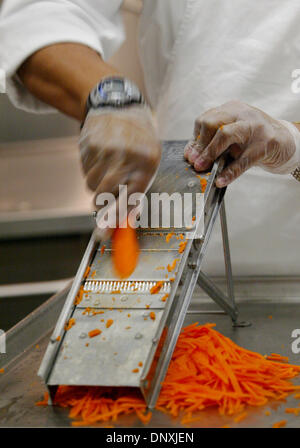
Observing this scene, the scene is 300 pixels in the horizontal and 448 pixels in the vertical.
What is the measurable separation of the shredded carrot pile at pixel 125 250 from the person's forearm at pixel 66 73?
0.81ft

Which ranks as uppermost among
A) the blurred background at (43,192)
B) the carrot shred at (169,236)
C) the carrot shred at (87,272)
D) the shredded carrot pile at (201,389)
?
the carrot shred at (169,236)

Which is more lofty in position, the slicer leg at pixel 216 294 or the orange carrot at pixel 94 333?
the orange carrot at pixel 94 333

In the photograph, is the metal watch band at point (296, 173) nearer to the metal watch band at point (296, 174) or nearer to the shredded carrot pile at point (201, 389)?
the metal watch band at point (296, 174)

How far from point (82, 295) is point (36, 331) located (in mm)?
369

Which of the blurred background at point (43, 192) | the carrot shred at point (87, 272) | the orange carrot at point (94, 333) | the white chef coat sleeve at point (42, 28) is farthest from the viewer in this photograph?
the blurred background at point (43, 192)

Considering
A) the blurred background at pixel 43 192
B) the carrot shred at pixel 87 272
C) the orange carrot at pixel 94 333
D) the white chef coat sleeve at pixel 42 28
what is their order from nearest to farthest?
the orange carrot at pixel 94 333, the carrot shred at pixel 87 272, the white chef coat sleeve at pixel 42 28, the blurred background at pixel 43 192

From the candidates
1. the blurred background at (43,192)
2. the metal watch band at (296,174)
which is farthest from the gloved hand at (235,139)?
the blurred background at (43,192)

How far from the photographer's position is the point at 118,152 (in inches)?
32.6

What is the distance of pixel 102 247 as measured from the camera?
3.32 feet

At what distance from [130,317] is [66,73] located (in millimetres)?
512

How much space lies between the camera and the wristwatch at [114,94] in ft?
2.97

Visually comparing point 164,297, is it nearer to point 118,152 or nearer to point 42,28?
point 118,152

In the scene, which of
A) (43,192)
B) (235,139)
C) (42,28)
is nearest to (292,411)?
(235,139)

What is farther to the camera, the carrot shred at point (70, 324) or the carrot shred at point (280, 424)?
the carrot shred at point (70, 324)
